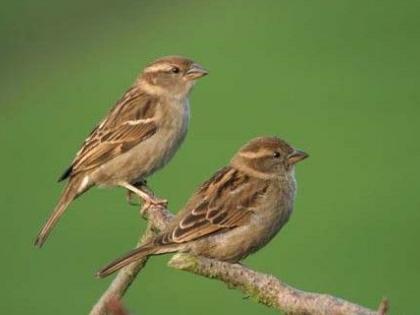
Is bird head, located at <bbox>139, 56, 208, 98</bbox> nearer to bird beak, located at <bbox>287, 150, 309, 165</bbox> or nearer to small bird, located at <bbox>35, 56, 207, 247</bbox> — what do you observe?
small bird, located at <bbox>35, 56, 207, 247</bbox>

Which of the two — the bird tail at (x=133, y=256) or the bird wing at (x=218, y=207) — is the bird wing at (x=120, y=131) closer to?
the bird wing at (x=218, y=207)

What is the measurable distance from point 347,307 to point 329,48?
2230cm

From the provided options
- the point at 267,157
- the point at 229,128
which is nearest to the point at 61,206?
the point at 267,157

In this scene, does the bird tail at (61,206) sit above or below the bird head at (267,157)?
below

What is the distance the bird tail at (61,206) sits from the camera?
8555 mm

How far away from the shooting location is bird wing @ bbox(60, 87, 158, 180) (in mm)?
8984

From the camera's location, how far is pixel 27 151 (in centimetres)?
2209

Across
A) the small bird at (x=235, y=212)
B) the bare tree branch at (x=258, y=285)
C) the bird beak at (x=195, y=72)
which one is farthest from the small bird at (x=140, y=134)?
the bare tree branch at (x=258, y=285)

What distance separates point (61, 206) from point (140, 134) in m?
0.66

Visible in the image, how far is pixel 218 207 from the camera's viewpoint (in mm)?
6480

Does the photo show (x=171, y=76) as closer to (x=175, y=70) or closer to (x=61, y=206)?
(x=175, y=70)

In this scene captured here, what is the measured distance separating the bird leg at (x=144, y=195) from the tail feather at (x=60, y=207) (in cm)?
33

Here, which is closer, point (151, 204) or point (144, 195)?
point (151, 204)

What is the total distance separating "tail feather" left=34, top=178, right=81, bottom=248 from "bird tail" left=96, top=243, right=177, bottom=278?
2.46 metres
